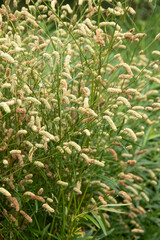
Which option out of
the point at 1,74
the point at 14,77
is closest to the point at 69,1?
the point at 1,74

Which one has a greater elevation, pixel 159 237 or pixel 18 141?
pixel 18 141

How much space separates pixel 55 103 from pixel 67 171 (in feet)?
1.30

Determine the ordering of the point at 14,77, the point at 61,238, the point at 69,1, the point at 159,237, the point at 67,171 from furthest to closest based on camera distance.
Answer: the point at 69,1
the point at 159,237
the point at 67,171
the point at 61,238
the point at 14,77

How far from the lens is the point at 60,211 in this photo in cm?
193

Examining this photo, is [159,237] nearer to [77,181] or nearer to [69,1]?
[77,181]

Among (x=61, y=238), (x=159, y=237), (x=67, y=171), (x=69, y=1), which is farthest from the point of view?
(x=69, y=1)

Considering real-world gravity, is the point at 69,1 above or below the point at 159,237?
above

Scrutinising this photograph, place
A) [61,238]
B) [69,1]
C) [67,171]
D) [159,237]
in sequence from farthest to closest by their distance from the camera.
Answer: [69,1] → [159,237] → [67,171] → [61,238]

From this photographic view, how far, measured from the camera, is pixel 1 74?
5.97ft

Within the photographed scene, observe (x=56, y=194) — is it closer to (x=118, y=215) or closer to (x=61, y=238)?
(x=61, y=238)

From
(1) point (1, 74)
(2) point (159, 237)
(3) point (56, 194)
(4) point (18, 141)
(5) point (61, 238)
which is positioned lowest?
(2) point (159, 237)

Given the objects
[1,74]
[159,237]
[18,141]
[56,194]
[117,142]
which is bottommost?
[159,237]

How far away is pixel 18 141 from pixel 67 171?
39 cm

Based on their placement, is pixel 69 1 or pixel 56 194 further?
pixel 69 1
